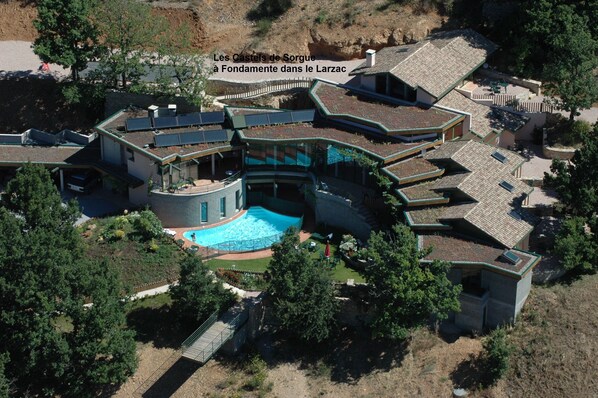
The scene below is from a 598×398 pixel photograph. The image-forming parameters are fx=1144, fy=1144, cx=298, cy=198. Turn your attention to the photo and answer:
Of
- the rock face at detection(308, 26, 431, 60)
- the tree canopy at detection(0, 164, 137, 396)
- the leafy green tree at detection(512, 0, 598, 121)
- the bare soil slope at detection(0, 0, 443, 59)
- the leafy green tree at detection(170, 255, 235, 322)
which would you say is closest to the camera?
the tree canopy at detection(0, 164, 137, 396)

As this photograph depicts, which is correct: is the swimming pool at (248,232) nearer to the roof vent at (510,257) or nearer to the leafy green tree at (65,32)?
the roof vent at (510,257)

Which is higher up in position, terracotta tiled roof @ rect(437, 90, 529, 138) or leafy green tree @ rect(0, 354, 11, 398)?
terracotta tiled roof @ rect(437, 90, 529, 138)

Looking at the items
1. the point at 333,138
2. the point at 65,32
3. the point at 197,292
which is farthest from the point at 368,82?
the point at 65,32

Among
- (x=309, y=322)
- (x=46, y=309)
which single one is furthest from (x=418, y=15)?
(x=46, y=309)

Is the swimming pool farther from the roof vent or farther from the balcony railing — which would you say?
the roof vent

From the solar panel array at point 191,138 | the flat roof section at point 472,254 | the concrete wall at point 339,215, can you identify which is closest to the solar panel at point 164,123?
the solar panel array at point 191,138

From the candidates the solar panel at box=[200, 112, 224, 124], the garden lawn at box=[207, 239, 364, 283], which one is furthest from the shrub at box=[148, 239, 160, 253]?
the solar panel at box=[200, 112, 224, 124]
